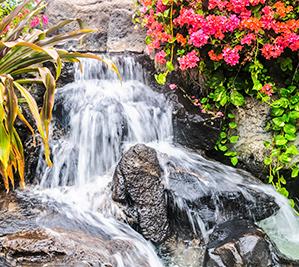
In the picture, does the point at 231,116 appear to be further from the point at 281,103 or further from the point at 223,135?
the point at 281,103

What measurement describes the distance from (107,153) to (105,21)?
10.5 ft

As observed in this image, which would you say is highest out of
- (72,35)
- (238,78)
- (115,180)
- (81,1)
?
(81,1)

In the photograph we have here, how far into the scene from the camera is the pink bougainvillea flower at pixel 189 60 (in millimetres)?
3719

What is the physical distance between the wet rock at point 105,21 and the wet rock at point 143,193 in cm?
281

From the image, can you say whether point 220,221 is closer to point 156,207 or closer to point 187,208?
point 187,208

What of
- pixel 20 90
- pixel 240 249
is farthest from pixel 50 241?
pixel 240 249

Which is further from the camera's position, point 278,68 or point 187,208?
point 278,68

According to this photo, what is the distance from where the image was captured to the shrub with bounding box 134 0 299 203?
134 inches

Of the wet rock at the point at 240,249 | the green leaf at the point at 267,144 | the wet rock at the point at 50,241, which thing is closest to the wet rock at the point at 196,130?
the green leaf at the point at 267,144

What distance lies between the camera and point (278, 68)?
3.76 metres

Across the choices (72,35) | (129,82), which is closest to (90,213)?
(72,35)

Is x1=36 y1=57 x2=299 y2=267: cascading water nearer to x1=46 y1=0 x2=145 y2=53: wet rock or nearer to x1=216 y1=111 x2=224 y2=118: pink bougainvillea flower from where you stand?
x1=216 y1=111 x2=224 y2=118: pink bougainvillea flower

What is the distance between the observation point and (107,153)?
3.47 m

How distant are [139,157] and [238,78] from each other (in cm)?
163
